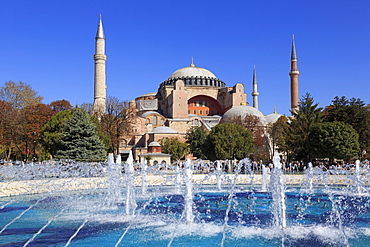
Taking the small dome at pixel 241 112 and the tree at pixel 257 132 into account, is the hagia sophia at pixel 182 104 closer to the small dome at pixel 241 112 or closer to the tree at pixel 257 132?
the small dome at pixel 241 112

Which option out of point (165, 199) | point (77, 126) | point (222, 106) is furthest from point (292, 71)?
point (165, 199)

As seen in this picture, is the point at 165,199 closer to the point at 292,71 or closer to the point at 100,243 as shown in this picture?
the point at 100,243

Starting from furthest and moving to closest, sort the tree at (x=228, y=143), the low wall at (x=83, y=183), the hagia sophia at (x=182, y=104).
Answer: the hagia sophia at (x=182, y=104)
the tree at (x=228, y=143)
the low wall at (x=83, y=183)

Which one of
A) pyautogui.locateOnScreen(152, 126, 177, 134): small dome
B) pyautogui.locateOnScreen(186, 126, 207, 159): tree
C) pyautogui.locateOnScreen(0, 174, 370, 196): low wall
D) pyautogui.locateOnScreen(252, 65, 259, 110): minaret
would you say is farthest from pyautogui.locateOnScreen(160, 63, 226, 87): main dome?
pyautogui.locateOnScreen(0, 174, 370, 196): low wall

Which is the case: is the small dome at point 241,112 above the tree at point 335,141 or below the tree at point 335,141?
above

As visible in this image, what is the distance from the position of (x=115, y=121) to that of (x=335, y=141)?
14771 millimetres

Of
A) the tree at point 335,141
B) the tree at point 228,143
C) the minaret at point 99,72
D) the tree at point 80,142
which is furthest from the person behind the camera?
the minaret at point 99,72

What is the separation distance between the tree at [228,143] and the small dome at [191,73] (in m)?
23.6

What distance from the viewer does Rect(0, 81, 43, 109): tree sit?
28.6m

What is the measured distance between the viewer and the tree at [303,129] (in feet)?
76.2

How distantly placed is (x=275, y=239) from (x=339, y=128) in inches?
683

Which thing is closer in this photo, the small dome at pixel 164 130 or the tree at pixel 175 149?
the tree at pixel 175 149

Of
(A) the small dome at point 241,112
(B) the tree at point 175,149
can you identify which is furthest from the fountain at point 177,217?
(A) the small dome at point 241,112

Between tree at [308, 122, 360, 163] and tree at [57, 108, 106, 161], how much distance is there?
1212 centimetres
